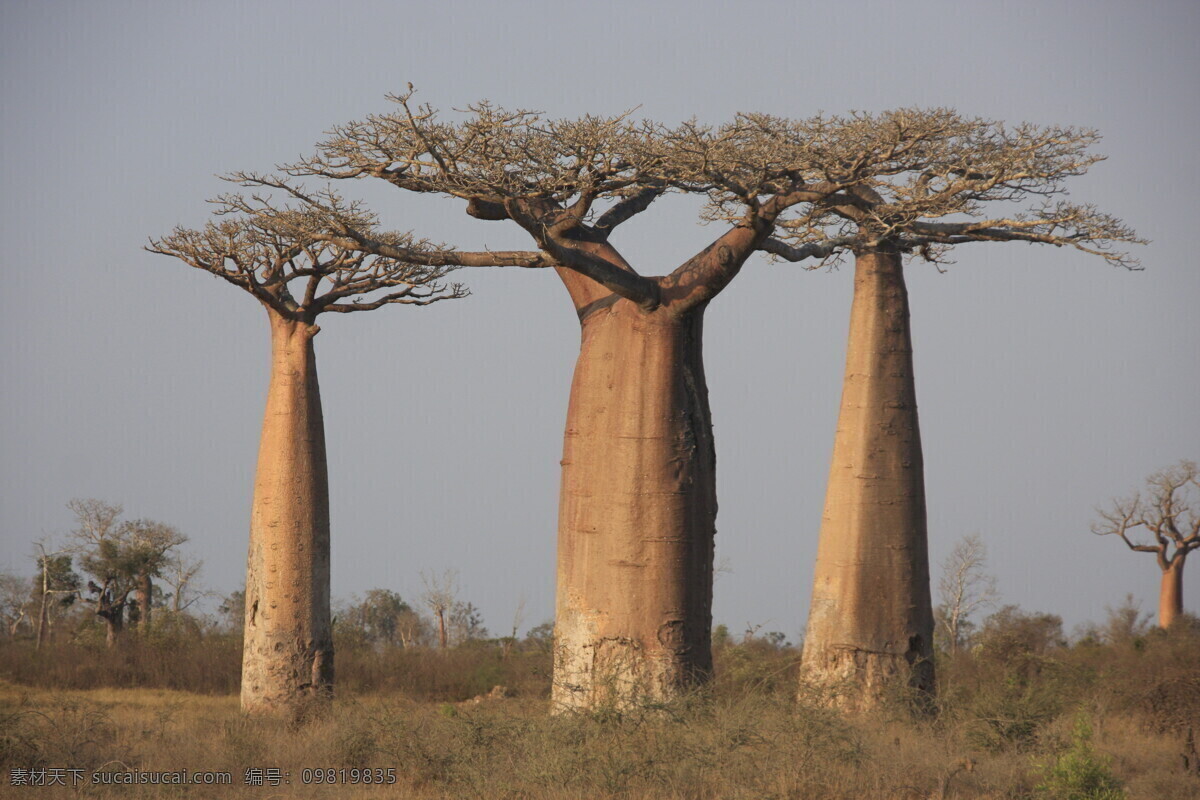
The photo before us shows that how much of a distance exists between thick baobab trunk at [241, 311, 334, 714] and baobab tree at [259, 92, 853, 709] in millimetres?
2183

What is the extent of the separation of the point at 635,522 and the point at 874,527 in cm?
228

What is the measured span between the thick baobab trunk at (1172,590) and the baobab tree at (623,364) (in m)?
13.1

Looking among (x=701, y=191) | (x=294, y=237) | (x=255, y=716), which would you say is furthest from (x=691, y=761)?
(x=294, y=237)

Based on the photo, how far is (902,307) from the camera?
8750 millimetres

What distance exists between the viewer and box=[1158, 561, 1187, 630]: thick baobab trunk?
58.9ft

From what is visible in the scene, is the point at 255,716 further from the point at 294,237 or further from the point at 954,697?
the point at 954,697

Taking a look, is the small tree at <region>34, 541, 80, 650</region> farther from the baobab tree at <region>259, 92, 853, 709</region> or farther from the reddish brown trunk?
the baobab tree at <region>259, 92, 853, 709</region>

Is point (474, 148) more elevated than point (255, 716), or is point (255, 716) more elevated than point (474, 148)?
point (474, 148)

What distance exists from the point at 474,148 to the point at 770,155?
1.55m

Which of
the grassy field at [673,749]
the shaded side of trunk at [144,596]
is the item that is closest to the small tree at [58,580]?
the shaded side of trunk at [144,596]

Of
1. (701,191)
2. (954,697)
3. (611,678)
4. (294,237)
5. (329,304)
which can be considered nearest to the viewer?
(611,678)

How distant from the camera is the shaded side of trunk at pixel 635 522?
6785mm

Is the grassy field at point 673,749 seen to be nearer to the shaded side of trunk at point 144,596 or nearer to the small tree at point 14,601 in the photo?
the shaded side of trunk at point 144,596

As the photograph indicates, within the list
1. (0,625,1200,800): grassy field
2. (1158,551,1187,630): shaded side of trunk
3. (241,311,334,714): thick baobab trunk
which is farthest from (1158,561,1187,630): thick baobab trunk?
(241,311,334,714): thick baobab trunk
